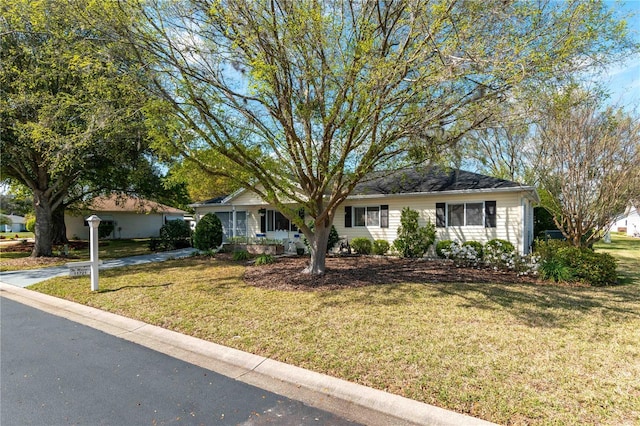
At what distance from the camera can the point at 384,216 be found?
15.1 m

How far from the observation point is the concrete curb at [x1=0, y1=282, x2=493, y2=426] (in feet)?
10.4

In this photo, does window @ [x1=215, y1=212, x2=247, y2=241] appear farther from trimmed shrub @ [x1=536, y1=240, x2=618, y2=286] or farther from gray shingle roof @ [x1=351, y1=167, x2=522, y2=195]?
trimmed shrub @ [x1=536, y1=240, x2=618, y2=286]

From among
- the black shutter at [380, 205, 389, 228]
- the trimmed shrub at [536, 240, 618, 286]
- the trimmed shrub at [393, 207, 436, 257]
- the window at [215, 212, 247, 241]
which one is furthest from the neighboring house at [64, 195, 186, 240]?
→ the trimmed shrub at [536, 240, 618, 286]

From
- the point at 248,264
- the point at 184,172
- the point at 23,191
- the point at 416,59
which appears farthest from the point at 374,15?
the point at 23,191

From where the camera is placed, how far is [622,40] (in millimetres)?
6160

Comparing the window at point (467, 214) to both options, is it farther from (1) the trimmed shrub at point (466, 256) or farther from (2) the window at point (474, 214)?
(1) the trimmed shrub at point (466, 256)

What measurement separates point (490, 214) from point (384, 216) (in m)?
4.22

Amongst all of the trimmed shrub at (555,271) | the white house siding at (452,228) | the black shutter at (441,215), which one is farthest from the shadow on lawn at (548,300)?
the black shutter at (441,215)

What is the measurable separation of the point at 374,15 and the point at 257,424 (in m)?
8.05

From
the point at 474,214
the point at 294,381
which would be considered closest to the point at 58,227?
the point at 474,214

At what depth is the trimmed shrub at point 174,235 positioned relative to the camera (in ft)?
63.7

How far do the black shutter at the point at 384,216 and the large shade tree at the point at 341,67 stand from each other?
5904 millimetres

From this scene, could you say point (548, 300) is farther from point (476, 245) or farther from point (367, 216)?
point (367, 216)

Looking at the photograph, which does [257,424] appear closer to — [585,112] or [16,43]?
[585,112]
